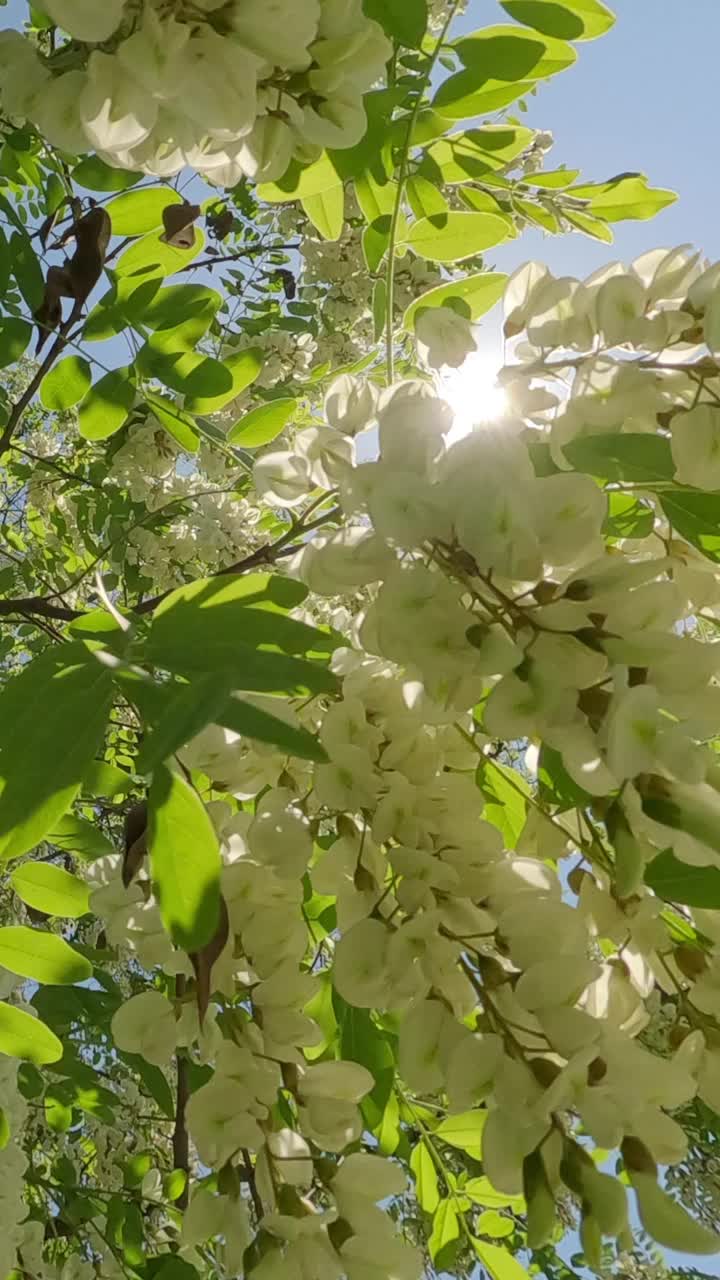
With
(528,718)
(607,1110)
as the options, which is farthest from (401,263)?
(607,1110)

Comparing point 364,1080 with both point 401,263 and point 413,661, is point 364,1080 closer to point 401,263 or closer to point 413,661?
point 413,661

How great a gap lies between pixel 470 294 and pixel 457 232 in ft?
0.44

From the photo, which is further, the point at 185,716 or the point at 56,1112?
the point at 56,1112

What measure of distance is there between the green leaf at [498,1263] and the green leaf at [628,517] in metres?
0.88

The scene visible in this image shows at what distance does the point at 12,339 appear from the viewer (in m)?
1.41

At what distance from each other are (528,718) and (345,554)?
0.63 ft

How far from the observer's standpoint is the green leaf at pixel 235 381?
144cm

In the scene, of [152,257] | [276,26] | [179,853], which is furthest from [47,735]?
[152,257]

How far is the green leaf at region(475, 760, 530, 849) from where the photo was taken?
3.14 ft

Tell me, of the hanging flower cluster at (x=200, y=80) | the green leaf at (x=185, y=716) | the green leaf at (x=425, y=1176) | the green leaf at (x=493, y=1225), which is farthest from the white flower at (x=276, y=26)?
the green leaf at (x=493, y=1225)

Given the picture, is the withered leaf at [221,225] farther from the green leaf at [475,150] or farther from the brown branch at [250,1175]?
the brown branch at [250,1175]

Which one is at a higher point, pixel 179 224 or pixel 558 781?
pixel 179 224

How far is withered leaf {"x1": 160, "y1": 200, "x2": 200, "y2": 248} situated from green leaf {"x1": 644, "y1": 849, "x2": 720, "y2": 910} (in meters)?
0.97

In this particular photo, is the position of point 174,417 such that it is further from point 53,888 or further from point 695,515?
point 695,515
